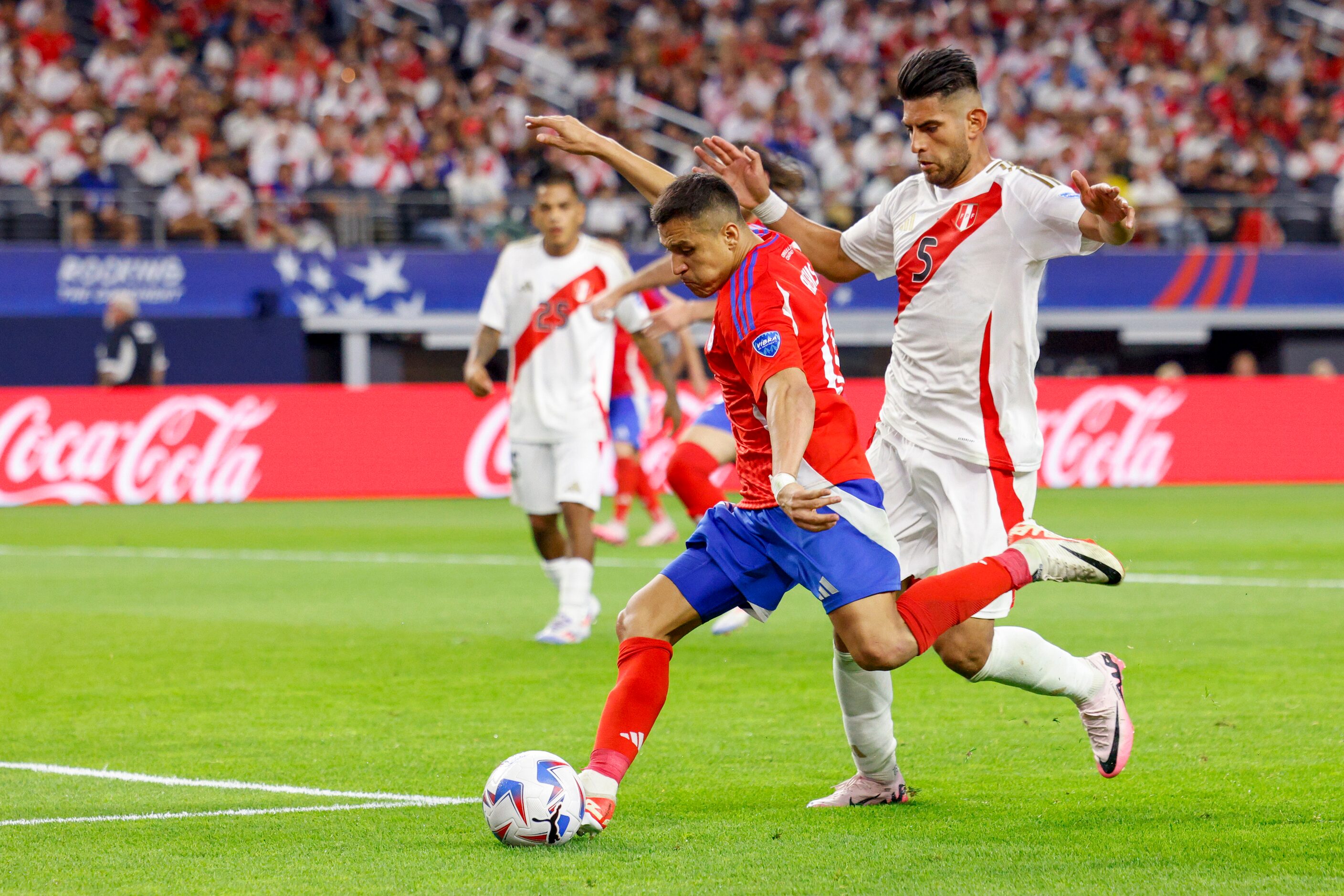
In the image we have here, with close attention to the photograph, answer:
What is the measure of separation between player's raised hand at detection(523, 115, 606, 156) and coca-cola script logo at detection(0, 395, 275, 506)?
45.2 ft

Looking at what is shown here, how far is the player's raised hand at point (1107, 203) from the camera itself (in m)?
4.79

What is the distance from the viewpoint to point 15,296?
20859mm

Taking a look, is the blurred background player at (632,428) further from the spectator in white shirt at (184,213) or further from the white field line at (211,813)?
the spectator in white shirt at (184,213)

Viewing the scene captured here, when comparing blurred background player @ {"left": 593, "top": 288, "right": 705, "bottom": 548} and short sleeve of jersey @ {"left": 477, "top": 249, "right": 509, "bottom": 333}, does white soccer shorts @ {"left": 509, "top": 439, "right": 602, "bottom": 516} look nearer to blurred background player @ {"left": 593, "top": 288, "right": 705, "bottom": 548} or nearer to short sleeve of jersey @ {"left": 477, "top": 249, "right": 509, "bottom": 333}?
short sleeve of jersey @ {"left": 477, "top": 249, "right": 509, "bottom": 333}

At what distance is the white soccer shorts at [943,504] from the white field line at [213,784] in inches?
63.3

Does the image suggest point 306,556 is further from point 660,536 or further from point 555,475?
point 555,475

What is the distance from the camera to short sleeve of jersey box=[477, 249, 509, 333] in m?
9.31

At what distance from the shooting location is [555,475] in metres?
9.16

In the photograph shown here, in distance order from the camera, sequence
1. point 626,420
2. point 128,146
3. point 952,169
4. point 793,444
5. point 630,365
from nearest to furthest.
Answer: point 793,444 < point 952,169 < point 626,420 < point 630,365 < point 128,146

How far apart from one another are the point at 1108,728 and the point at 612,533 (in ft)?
32.6

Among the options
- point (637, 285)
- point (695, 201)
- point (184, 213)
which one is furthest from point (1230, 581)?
point (184, 213)

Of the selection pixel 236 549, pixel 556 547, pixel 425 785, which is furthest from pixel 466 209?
pixel 425 785

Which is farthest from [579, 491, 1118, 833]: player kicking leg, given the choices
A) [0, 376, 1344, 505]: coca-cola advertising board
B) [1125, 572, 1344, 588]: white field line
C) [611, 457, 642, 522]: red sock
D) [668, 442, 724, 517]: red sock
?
[0, 376, 1344, 505]: coca-cola advertising board

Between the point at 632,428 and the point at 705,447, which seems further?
the point at 632,428
